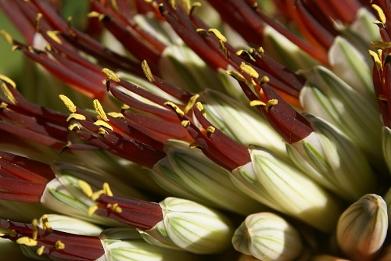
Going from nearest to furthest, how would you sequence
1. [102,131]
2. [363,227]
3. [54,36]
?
[363,227]
[102,131]
[54,36]

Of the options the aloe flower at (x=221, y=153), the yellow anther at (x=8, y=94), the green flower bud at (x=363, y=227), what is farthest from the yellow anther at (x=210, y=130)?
the yellow anther at (x=8, y=94)

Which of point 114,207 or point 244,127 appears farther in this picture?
point 244,127

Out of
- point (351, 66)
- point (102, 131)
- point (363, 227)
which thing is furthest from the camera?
point (351, 66)

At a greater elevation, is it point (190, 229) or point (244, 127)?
point (244, 127)

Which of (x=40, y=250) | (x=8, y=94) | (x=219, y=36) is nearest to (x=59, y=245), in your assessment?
(x=40, y=250)

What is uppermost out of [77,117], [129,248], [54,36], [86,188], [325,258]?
[54,36]

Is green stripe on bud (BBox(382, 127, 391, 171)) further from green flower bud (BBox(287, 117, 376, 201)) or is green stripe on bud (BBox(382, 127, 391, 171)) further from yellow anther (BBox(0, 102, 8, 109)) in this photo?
yellow anther (BBox(0, 102, 8, 109))

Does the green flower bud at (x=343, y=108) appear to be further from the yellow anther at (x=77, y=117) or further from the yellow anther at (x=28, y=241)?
the yellow anther at (x=28, y=241)

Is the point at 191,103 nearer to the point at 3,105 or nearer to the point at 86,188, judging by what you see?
the point at 86,188
